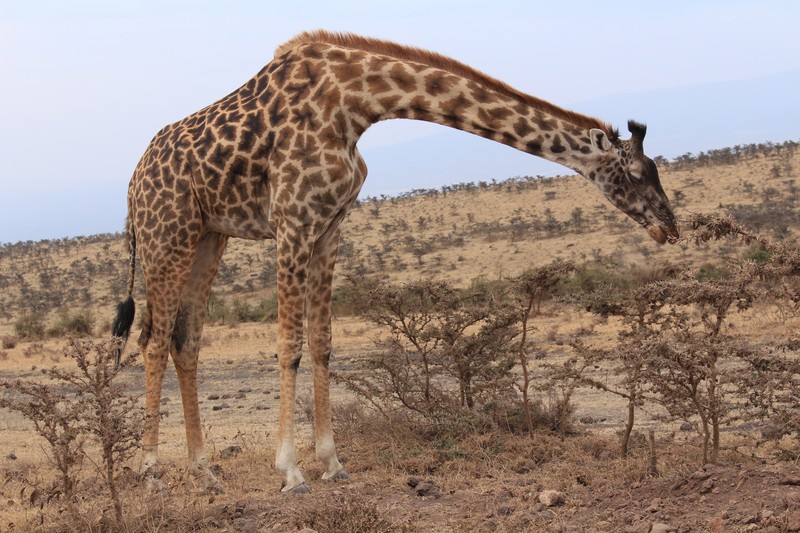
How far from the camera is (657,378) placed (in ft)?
18.9

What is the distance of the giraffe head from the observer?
243 inches

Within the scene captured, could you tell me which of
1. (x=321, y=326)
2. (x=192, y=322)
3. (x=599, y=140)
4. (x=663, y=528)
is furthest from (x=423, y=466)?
(x=599, y=140)

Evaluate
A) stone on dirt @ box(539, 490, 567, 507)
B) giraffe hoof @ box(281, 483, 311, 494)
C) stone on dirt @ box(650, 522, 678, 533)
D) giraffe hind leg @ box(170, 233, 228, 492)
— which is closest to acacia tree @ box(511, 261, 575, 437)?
stone on dirt @ box(539, 490, 567, 507)

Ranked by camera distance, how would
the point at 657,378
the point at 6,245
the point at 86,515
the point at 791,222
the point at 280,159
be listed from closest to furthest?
the point at 86,515 < the point at 657,378 < the point at 280,159 < the point at 791,222 < the point at 6,245

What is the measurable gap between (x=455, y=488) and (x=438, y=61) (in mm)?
3138

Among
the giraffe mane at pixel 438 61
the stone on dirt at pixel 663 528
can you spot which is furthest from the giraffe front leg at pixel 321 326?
the stone on dirt at pixel 663 528

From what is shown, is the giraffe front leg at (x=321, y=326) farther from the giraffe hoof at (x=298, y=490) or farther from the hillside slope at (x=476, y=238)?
the hillside slope at (x=476, y=238)

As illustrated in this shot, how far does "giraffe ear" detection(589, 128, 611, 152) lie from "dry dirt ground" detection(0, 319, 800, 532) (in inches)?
84.9

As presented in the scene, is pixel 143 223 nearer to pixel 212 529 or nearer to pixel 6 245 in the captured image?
pixel 212 529

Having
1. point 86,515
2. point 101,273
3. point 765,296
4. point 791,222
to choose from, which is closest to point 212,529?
point 86,515

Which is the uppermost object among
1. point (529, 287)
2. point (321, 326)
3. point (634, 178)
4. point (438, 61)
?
point (438, 61)

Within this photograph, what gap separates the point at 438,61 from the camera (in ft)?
22.6

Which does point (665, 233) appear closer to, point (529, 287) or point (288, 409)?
point (529, 287)

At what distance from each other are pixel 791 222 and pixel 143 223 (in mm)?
26917
